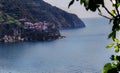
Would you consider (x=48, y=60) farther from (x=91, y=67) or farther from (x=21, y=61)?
(x=91, y=67)

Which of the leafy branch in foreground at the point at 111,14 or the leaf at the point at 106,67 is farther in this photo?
the leaf at the point at 106,67

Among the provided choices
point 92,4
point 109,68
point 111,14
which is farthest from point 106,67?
point 92,4

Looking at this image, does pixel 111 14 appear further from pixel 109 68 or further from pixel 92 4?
pixel 109 68

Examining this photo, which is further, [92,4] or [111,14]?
[111,14]

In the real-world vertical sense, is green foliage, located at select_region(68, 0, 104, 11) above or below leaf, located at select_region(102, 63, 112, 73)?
above

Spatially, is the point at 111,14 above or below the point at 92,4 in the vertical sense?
below

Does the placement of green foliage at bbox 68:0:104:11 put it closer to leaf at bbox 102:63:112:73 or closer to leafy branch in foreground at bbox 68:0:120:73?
leafy branch in foreground at bbox 68:0:120:73

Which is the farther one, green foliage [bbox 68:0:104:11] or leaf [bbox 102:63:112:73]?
leaf [bbox 102:63:112:73]

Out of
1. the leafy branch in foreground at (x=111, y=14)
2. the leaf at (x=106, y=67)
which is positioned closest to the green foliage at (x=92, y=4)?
the leafy branch in foreground at (x=111, y=14)

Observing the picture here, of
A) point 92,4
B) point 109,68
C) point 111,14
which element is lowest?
point 109,68

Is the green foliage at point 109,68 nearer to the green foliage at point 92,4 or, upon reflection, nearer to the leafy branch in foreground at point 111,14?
the leafy branch in foreground at point 111,14

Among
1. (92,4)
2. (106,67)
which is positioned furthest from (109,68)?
(92,4)

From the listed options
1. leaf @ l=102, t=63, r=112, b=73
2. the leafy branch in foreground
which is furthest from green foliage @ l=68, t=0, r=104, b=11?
leaf @ l=102, t=63, r=112, b=73
